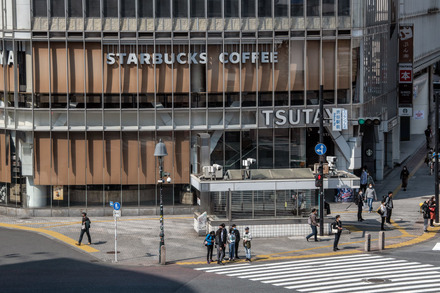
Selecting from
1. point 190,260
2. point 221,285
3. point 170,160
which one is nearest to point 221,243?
point 190,260

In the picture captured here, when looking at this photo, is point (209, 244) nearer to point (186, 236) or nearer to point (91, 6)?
point (186, 236)

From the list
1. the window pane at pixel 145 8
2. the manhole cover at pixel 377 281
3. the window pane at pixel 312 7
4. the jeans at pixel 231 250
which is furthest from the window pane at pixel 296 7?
the manhole cover at pixel 377 281

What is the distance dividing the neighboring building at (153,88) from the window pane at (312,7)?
0.09 meters

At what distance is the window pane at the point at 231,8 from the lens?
50.0 m

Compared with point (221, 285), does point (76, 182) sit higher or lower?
higher

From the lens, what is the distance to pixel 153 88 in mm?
49812

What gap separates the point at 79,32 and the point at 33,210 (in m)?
10.9

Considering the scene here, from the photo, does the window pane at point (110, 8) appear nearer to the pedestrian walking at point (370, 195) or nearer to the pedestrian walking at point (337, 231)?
the pedestrian walking at point (370, 195)

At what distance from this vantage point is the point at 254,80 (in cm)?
5050

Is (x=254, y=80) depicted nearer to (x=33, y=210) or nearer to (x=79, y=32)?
(x=79, y=32)

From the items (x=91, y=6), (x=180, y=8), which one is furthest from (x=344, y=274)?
(x=91, y=6)

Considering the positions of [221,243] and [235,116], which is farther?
[235,116]

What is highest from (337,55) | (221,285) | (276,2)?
(276,2)

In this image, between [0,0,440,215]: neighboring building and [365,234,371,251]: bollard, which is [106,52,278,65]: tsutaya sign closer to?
[0,0,440,215]: neighboring building
